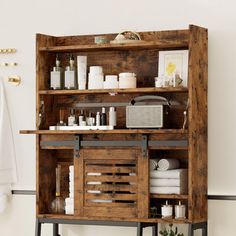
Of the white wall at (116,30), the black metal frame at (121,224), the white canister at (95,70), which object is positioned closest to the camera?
the black metal frame at (121,224)

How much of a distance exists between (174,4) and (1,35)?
138 centimetres

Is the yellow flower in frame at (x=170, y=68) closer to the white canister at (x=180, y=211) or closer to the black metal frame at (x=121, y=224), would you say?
the white canister at (x=180, y=211)

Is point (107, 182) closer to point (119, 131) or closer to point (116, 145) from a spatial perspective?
point (116, 145)

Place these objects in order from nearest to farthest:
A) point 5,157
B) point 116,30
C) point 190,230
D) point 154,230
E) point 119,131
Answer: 1. point 190,230
2. point 119,131
3. point 154,230
4. point 116,30
5. point 5,157

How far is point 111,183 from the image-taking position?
500 centimetres

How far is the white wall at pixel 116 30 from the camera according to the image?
16.3ft

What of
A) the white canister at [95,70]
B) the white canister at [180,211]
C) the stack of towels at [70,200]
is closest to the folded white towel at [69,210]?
the stack of towels at [70,200]

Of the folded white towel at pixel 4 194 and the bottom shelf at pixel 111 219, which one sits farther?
the folded white towel at pixel 4 194

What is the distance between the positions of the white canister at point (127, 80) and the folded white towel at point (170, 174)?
59 cm

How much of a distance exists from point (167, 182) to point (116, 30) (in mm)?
1151

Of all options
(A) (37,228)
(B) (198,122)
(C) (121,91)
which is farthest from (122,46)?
(A) (37,228)

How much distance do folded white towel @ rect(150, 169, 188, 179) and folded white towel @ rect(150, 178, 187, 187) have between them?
0.8 inches

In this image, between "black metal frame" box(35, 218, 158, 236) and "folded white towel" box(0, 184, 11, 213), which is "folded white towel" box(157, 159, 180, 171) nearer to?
"black metal frame" box(35, 218, 158, 236)

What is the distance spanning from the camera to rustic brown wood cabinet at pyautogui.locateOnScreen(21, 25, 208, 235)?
4836 mm
